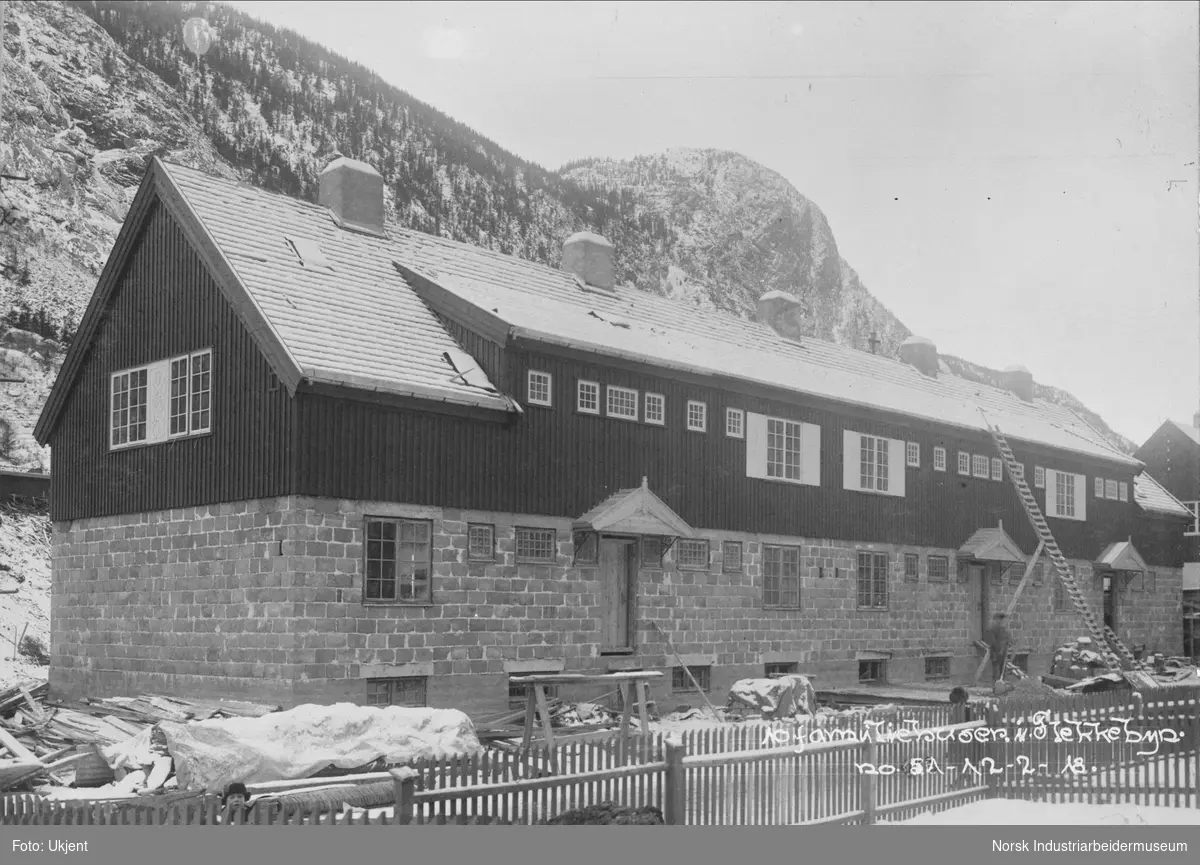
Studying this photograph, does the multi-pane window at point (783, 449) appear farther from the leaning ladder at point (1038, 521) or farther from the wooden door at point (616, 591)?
the leaning ladder at point (1038, 521)

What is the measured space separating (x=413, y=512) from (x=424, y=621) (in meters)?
1.90

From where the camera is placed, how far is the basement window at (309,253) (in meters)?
25.1

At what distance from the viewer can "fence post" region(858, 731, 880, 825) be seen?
14.8 meters

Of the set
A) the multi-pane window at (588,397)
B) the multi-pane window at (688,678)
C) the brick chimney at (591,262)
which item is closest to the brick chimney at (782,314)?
the brick chimney at (591,262)

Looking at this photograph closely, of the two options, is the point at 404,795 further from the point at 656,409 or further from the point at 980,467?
the point at 980,467

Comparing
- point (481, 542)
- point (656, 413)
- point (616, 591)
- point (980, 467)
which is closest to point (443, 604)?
point (481, 542)

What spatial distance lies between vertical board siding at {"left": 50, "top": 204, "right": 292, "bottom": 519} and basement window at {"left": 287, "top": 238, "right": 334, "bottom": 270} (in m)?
1.91

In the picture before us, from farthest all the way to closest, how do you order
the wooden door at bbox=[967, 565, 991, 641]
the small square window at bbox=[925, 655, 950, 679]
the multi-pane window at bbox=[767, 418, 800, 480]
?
the wooden door at bbox=[967, 565, 991, 641], the small square window at bbox=[925, 655, 950, 679], the multi-pane window at bbox=[767, 418, 800, 480]

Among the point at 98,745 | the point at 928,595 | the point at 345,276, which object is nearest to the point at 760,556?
the point at 928,595

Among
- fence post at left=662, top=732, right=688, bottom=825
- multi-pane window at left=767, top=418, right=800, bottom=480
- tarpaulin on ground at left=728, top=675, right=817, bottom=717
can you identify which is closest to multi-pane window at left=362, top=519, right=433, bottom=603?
tarpaulin on ground at left=728, top=675, right=817, bottom=717

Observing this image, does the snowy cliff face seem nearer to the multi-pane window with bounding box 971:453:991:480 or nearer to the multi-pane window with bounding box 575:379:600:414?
the multi-pane window with bounding box 971:453:991:480

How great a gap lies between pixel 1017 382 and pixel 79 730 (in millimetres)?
29001

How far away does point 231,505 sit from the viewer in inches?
896

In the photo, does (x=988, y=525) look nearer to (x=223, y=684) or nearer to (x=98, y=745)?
(x=223, y=684)
